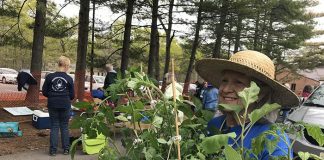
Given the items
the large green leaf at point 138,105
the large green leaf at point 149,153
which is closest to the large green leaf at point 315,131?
the large green leaf at point 149,153

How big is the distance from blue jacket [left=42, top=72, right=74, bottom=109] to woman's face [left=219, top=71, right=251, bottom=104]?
549 cm

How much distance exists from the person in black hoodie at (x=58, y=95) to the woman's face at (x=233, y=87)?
5.44 metres

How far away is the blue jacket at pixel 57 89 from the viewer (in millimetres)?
7211

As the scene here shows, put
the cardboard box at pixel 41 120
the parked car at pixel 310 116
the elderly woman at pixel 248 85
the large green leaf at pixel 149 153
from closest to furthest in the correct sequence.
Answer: the large green leaf at pixel 149 153 < the elderly woman at pixel 248 85 < the parked car at pixel 310 116 < the cardboard box at pixel 41 120

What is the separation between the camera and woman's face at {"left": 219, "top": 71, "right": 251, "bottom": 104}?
206 cm

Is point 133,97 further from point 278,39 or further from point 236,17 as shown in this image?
point 278,39

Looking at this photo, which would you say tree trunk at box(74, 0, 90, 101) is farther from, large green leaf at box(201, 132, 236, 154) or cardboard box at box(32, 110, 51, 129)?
large green leaf at box(201, 132, 236, 154)

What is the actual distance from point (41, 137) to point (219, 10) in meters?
14.0

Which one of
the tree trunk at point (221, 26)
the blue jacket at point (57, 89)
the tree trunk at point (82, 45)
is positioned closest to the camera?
the blue jacket at point (57, 89)

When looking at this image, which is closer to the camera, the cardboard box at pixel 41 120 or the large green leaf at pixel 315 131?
the large green leaf at pixel 315 131

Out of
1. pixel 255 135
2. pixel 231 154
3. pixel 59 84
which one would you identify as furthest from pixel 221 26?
pixel 231 154

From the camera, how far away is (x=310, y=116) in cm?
561

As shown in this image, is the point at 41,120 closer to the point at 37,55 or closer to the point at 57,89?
the point at 57,89

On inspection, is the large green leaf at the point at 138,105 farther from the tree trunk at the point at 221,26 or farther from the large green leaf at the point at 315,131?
the tree trunk at the point at 221,26
